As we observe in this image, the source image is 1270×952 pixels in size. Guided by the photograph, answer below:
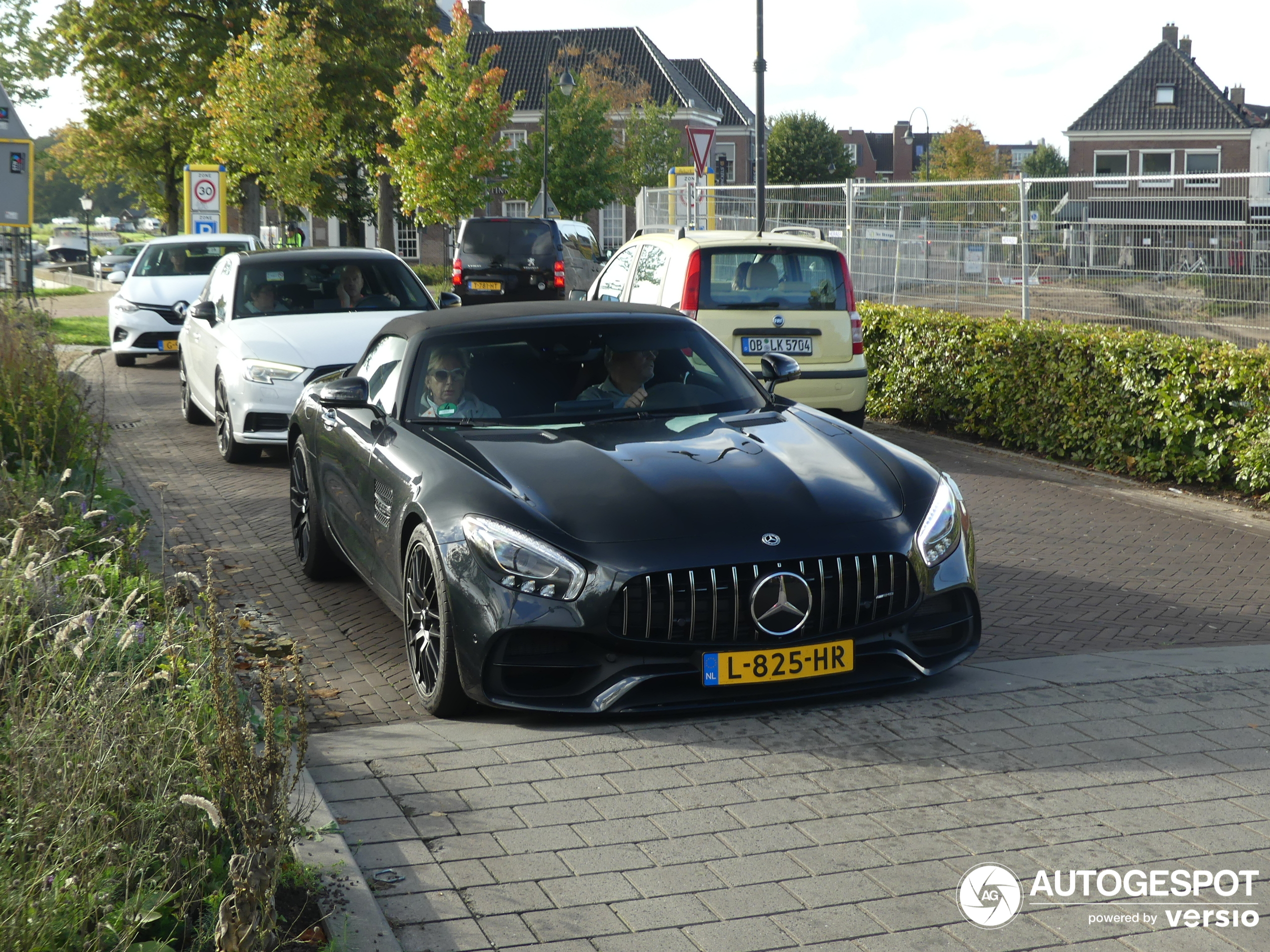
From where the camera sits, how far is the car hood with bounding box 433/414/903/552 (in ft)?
16.3

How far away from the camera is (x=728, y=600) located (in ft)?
16.0

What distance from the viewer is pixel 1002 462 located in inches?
458

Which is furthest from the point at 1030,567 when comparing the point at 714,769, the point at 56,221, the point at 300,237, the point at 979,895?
the point at 56,221

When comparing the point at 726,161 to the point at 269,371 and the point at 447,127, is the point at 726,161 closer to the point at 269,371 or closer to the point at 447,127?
the point at 447,127

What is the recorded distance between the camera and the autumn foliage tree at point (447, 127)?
3988 centimetres

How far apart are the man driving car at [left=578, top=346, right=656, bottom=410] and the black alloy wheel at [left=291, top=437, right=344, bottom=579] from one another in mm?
1833

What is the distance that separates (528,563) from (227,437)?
7.26m

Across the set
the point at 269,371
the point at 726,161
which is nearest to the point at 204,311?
the point at 269,371

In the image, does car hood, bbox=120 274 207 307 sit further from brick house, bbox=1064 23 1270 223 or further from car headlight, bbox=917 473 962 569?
brick house, bbox=1064 23 1270 223

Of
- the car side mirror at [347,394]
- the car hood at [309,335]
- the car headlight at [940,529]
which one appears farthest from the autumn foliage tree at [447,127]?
the car headlight at [940,529]

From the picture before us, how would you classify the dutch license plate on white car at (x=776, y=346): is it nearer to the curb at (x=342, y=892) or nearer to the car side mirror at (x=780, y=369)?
the car side mirror at (x=780, y=369)

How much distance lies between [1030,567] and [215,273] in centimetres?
873

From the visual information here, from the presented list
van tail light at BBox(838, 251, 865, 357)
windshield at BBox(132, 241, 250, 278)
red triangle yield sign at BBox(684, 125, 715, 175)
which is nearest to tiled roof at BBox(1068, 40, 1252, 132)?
red triangle yield sign at BBox(684, 125, 715, 175)

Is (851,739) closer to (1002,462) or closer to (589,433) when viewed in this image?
(589,433)
